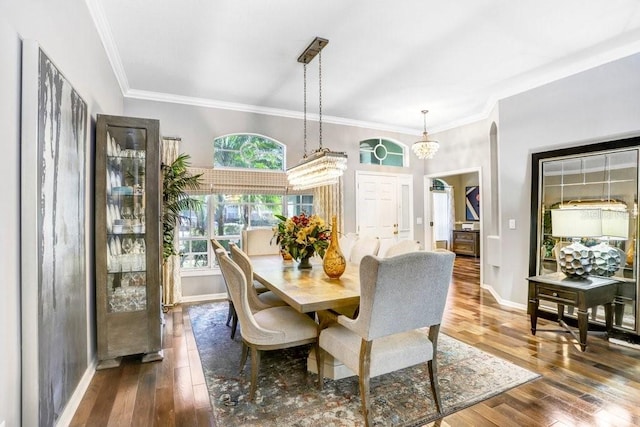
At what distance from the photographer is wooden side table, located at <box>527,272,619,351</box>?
292cm

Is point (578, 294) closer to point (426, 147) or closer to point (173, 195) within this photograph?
point (426, 147)

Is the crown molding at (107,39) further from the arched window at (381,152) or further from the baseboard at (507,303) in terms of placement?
the baseboard at (507,303)

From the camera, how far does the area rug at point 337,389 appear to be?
78.9 inches

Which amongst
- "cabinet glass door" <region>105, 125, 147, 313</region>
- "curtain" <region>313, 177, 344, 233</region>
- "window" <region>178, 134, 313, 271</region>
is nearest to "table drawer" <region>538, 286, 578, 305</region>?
"curtain" <region>313, 177, 344, 233</region>

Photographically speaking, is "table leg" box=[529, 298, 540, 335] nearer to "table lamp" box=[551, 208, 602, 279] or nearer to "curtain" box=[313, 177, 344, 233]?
"table lamp" box=[551, 208, 602, 279]

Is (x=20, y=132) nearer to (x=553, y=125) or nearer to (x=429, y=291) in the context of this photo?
(x=429, y=291)

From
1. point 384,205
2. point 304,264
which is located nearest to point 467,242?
point 384,205

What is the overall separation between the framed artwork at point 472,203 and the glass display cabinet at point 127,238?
29.4 ft

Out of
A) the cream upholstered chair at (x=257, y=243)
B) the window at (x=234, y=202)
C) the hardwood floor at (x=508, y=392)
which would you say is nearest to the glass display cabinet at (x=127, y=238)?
the hardwood floor at (x=508, y=392)

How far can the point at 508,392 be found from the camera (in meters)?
2.28

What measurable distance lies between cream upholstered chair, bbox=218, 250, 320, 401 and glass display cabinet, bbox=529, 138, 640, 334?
2659 mm

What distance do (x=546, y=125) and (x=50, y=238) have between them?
15.7ft

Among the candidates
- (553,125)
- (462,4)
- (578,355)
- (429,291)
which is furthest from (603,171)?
(429,291)

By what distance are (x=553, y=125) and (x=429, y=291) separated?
3.14m
